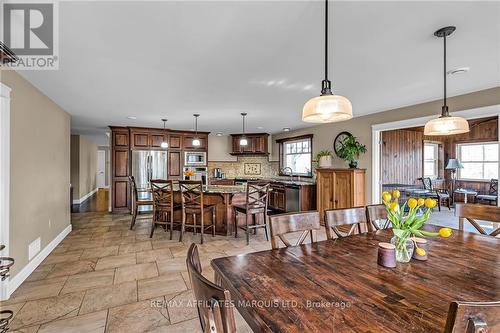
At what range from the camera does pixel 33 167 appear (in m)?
3.11

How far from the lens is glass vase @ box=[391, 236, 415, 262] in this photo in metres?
1.43

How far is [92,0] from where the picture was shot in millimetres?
1533

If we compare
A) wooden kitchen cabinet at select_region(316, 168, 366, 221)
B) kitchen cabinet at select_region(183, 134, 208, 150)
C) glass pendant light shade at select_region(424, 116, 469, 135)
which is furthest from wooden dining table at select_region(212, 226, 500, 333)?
kitchen cabinet at select_region(183, 134, 208, 150)

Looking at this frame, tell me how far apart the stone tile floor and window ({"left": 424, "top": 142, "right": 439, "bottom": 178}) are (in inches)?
261

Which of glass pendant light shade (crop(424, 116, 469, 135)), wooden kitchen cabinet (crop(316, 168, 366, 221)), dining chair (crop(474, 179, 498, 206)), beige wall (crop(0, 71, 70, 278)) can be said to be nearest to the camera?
glass pendant light shade (crop(424, 116, 469, 135))

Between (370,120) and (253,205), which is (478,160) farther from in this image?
(253,205)

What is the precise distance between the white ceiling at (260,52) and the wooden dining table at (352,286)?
160cm

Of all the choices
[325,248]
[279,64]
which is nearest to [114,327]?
[325,248]

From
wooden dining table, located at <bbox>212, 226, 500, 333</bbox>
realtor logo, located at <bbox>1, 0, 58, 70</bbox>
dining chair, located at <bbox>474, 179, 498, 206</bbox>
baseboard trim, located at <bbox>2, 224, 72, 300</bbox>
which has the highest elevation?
realtor logo, located at <bbox>1, 0, 58, 70</bbox>

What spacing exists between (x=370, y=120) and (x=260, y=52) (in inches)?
136

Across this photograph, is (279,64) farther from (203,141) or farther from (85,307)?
(203,141)

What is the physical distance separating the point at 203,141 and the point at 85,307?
18.1 ft

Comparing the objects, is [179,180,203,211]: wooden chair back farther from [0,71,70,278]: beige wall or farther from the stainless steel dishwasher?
the stainless steel dishwasher

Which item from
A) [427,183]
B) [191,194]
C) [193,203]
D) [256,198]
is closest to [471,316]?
[256,198]
